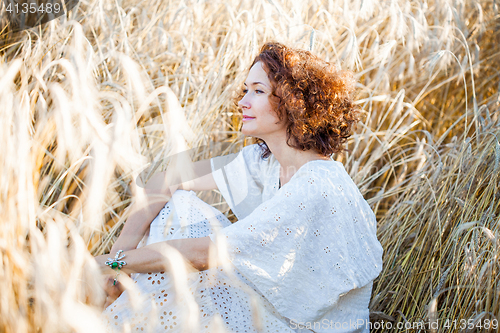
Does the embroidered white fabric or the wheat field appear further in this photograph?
the embroidered white fabric

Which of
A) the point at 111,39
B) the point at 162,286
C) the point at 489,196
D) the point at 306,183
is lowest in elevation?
the point at 162,286

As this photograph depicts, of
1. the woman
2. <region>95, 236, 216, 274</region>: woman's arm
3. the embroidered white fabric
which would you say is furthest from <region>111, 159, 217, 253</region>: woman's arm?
<region>95, 236, 216, 274</region>: woman's arm

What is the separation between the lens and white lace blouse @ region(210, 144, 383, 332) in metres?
1.24

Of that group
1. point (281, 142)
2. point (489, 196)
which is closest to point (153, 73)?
point (281, 142)

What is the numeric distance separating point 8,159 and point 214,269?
67 cm

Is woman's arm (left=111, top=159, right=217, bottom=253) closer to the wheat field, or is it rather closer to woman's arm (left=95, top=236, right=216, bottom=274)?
the wheat field

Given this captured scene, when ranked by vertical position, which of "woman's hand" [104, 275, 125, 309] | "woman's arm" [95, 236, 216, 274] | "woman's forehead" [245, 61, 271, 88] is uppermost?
"woman's forehead" [245, 61, 271, 88]

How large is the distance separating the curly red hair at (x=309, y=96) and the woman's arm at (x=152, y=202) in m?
0.44

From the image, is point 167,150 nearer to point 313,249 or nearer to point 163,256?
point 163,256

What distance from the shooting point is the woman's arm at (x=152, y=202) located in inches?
60.4

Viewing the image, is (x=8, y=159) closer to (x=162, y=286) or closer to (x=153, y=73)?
(x=162, y=286)

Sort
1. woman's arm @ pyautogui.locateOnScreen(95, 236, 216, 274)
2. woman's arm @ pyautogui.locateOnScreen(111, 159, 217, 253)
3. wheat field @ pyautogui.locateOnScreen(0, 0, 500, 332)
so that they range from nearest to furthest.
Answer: wheat field @ pyautogui.locateOnScreen(0, 0, 500, 332) → woman's arm @ pyautogui.locateOnScreen(95, 236, 216, 274) → woman's arm @ pyautogui.locateOnScreen(111, 159, 217, 253)

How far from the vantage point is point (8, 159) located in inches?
40.6

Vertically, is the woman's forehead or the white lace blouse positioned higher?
the woman's forehead
